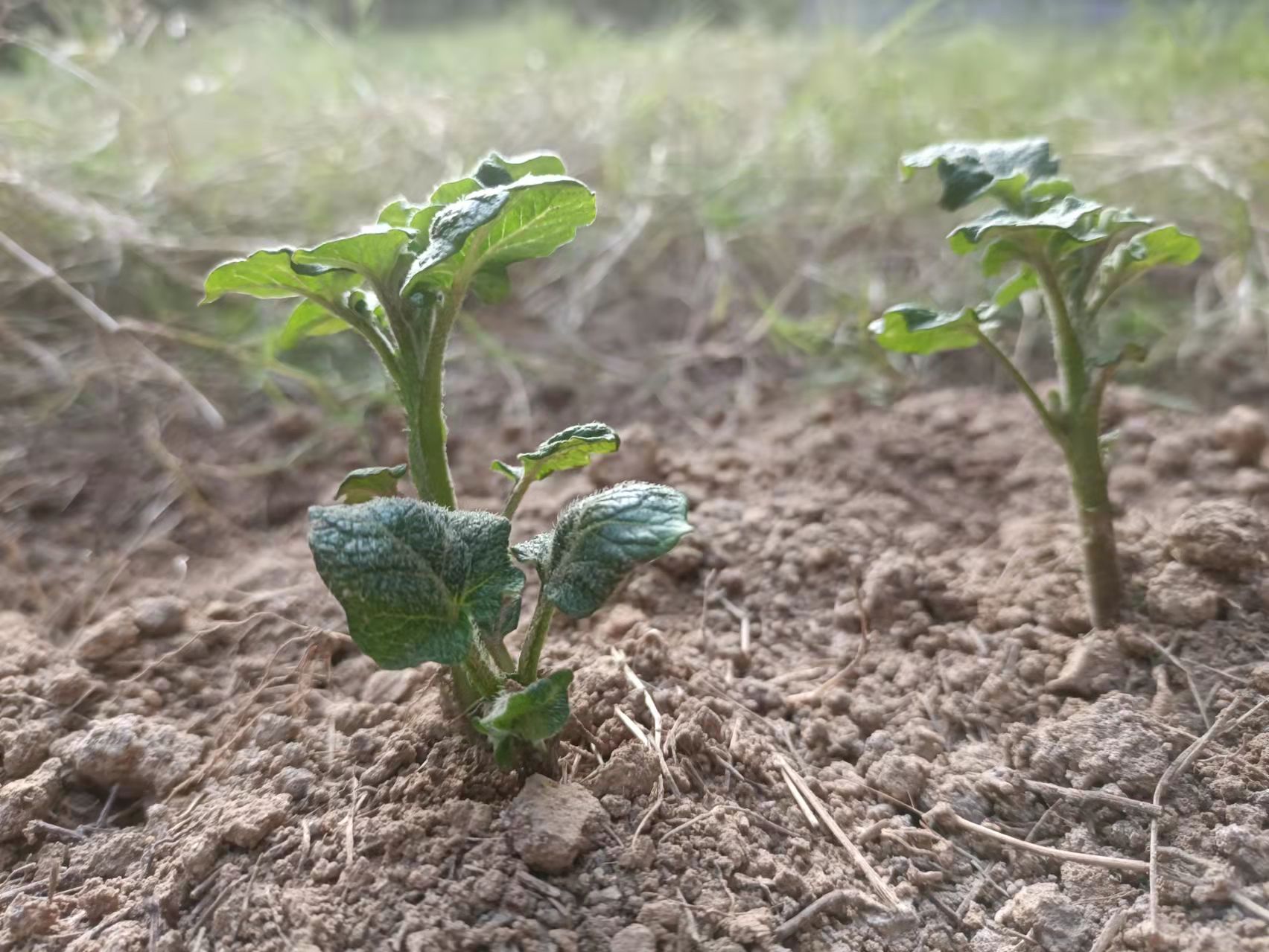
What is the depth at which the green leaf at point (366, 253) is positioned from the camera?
0.80m

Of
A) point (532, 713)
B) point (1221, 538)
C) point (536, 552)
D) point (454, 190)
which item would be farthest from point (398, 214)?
point (1221, 538)

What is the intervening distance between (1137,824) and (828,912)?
30 cm

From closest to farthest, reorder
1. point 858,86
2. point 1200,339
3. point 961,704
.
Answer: point 961,704 < point 1200,339 < point 858,86


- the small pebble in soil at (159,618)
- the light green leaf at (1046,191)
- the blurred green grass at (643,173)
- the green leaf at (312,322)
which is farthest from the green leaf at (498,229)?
the blurred green grass at (643,173)

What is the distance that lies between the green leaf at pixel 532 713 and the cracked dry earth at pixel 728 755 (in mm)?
63

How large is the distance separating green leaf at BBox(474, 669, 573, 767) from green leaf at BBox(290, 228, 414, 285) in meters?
0.38

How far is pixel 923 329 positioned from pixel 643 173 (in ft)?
4.55

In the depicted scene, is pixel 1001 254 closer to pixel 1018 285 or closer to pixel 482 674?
pixel 1018 285

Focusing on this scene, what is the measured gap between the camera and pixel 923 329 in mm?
1029

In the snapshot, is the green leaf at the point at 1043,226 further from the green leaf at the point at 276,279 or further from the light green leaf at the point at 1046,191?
the green leaf at the point at 276,279

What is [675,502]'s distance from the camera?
818mm

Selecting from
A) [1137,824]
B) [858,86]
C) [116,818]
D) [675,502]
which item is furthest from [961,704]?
[858,86]

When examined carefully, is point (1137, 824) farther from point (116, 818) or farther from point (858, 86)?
point (858, 86)

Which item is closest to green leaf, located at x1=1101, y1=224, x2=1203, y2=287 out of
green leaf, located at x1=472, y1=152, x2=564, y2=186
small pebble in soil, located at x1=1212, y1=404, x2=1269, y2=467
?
small pebble in soil, located at x1=1212, y1=404, x2=1269, y2=467
